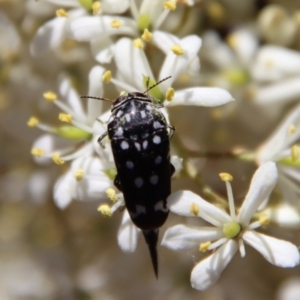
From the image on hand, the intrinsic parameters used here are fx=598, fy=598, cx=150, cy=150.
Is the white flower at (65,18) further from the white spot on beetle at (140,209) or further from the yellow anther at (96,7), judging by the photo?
the white spot on beetle at (140,209)

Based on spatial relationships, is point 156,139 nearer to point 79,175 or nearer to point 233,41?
point 79,175

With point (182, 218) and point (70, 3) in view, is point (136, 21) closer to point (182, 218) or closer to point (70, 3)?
point (70, 3)

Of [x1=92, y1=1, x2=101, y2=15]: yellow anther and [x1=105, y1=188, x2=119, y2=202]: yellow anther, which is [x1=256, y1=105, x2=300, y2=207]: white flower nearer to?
[x1=105, y1=188, x2=119, y2=202]: yellow anther

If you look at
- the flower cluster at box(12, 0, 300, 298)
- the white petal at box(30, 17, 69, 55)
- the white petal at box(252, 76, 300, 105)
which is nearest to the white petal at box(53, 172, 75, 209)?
the flower cluster at box(12, 0, 300, 298)

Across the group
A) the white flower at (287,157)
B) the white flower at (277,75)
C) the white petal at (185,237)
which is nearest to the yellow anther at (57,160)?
the white petal at (185,237)

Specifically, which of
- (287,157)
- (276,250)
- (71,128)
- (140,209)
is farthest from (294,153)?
(71,128)

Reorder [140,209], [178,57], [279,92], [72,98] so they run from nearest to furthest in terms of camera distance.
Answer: [140,209] → [178,57] → [72,98] → [279,92]
